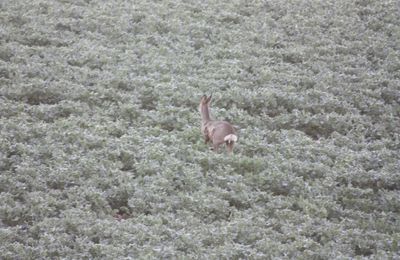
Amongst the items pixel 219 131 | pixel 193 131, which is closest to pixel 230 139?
pixel 219 131

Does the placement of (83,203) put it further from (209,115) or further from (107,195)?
(209,115)

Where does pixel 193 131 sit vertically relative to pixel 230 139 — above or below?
below

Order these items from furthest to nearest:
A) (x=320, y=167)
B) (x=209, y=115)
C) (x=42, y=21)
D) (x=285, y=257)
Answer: (x=42, y=21) < (x=209, y=115) < (x=320, y=167) < (x=285, y=257)

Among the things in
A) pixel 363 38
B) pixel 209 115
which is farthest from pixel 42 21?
pixel 363 38

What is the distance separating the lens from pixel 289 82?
11.4 meters

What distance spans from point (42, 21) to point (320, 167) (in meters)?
6.42

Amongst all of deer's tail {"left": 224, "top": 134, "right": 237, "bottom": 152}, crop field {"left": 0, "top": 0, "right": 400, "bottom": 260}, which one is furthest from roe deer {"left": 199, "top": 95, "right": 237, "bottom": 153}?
crop field {"left": 0, "top": 0, "right": 400, "bottom": 260}

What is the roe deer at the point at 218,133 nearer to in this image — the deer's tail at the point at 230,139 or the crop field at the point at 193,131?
the deer's tail at the point at 230,139

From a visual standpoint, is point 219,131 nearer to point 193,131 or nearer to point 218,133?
point 218,133

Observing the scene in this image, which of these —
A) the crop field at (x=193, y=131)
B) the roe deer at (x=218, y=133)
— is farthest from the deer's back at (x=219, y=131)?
the crop field at (x=193, y=131)

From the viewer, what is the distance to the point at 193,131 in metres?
9.34

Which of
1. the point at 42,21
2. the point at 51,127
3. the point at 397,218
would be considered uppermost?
the point at 42,21

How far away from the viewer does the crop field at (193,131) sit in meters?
7.06

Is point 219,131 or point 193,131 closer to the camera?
point 219,131
